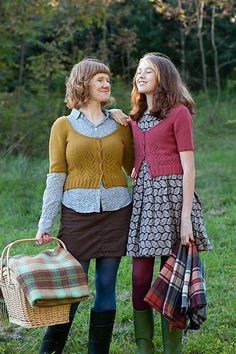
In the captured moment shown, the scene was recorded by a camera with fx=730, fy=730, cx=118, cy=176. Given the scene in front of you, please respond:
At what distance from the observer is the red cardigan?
152 inches

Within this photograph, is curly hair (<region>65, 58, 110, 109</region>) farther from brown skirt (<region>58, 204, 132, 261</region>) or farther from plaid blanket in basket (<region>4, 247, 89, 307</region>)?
plaid blanket in basket (<region>4, 247, 89, 307</region>)

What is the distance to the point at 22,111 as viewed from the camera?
11.8 metres

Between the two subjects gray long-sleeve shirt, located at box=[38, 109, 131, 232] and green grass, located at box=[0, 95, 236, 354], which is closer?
gray long-sleeve shirt, located at box=[38, 109, 131, 232]

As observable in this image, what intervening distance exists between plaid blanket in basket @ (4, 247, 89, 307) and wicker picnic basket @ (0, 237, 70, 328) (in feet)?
0.13

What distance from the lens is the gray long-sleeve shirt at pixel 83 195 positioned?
154 inches

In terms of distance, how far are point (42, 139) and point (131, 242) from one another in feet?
25.1

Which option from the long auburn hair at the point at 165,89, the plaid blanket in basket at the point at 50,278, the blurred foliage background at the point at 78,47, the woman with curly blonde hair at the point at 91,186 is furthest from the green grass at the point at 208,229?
the long auburn hair at the point at 165,89

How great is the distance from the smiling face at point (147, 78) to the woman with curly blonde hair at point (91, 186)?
0.19 m

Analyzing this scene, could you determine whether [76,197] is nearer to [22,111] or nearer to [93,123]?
[93,123]

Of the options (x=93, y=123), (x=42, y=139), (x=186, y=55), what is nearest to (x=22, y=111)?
(x=42, y=139)

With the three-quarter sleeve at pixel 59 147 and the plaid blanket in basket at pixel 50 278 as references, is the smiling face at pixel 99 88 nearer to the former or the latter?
the three-quarter sleeve at pixel 59 147

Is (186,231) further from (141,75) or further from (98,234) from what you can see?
(141,75)

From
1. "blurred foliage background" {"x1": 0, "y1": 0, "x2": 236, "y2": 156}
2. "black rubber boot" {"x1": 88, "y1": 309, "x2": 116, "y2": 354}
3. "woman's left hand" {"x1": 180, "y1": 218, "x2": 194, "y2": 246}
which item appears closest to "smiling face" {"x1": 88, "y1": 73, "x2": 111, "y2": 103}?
"woman's left hand" {"x1": 180, "y1": 218, "x2": 194, "y2": 246}

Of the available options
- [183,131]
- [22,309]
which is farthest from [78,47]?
[22,309]
